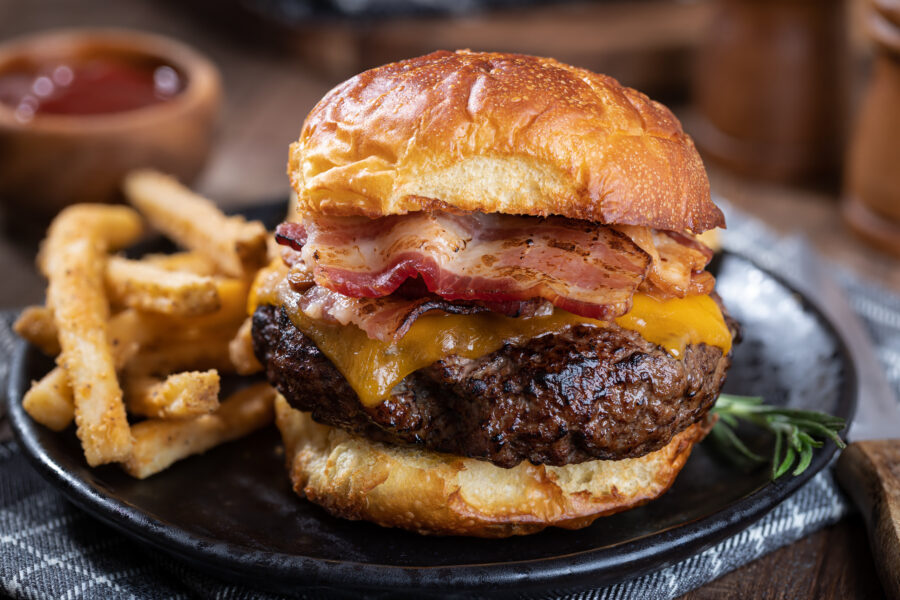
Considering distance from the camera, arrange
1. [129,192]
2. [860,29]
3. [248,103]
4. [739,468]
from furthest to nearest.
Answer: [860,29], [248,103], [129,192], [739,468]

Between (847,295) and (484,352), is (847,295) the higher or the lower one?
the lower one

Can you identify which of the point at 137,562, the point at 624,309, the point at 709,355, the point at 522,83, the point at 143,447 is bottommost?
the point at 137,562

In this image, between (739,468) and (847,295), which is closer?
(739,468)

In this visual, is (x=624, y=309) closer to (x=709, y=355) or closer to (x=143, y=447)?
(x=709, y=355)

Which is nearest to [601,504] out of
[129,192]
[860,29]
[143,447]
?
[143,447]

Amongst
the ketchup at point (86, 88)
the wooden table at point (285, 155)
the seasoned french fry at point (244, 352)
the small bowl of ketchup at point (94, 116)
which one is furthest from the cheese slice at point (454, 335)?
the ketchup at point (86, 88)

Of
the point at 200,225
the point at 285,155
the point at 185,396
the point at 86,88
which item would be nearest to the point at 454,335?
the point at 185,396
